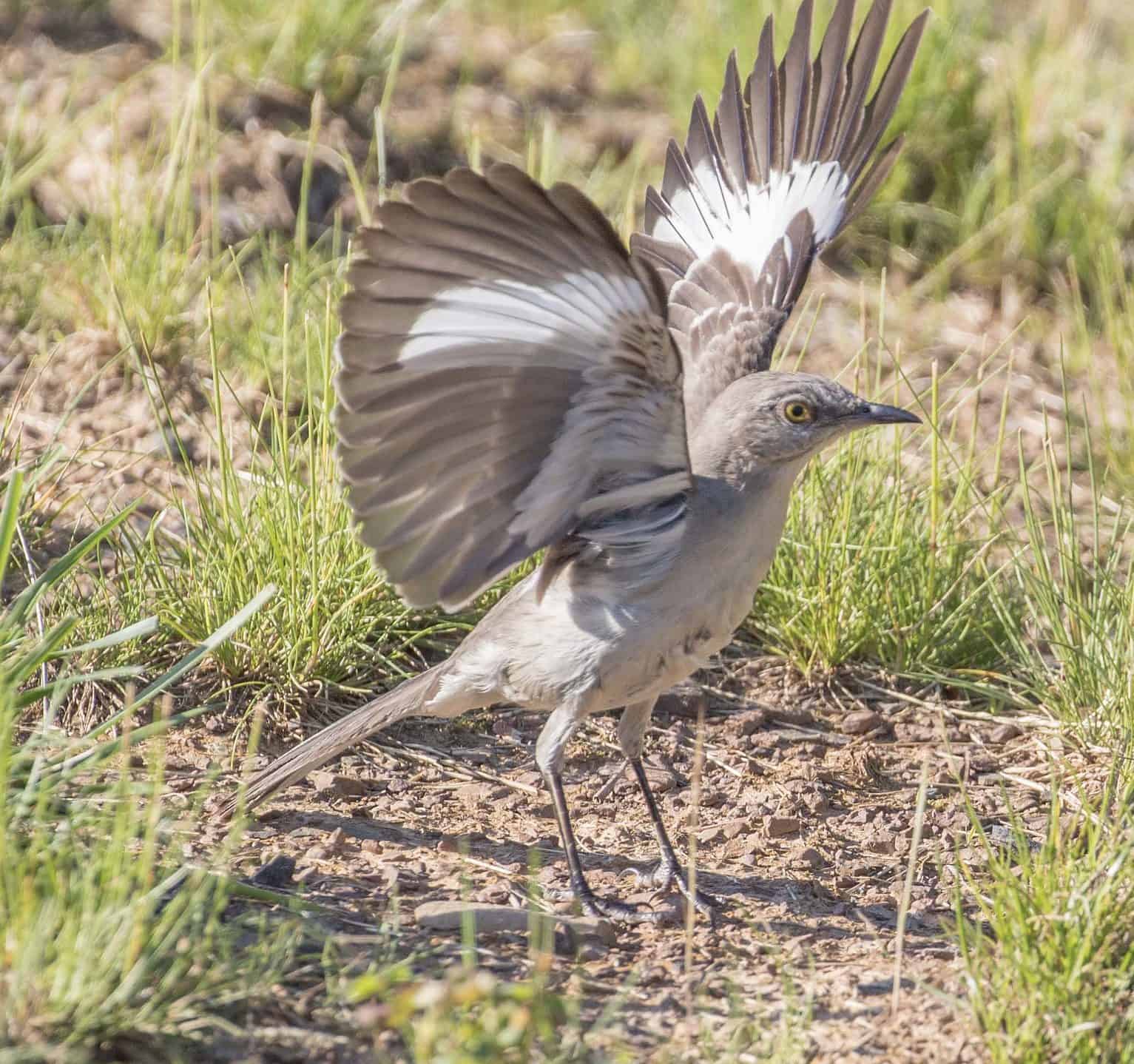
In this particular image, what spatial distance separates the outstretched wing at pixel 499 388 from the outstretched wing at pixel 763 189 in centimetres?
89

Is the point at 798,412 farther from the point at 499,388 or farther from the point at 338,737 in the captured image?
the point at 338,737

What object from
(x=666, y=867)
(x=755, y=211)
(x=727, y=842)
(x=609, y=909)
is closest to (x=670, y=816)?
(x=727, y=842)

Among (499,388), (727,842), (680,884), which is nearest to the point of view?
(499,388)

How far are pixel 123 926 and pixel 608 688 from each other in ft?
5.39

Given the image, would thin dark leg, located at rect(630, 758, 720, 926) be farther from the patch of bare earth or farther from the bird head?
the bird head

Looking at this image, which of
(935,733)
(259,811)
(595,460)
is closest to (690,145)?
(595,460)

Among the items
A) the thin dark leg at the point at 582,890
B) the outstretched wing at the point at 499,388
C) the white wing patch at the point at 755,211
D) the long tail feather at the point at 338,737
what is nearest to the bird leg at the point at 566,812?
the thin dark leg at the point at 582,890

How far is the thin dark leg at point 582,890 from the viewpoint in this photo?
A: 169 inches

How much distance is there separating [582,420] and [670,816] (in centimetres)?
156

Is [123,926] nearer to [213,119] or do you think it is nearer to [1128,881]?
[1128,881]

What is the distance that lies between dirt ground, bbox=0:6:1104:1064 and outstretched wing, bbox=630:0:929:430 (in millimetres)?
1229

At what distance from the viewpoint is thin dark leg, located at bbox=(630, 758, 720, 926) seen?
4320 millimetres

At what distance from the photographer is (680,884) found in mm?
4449

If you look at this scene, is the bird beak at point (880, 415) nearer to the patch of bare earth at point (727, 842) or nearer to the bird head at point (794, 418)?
the bird head at point (794, 418)
